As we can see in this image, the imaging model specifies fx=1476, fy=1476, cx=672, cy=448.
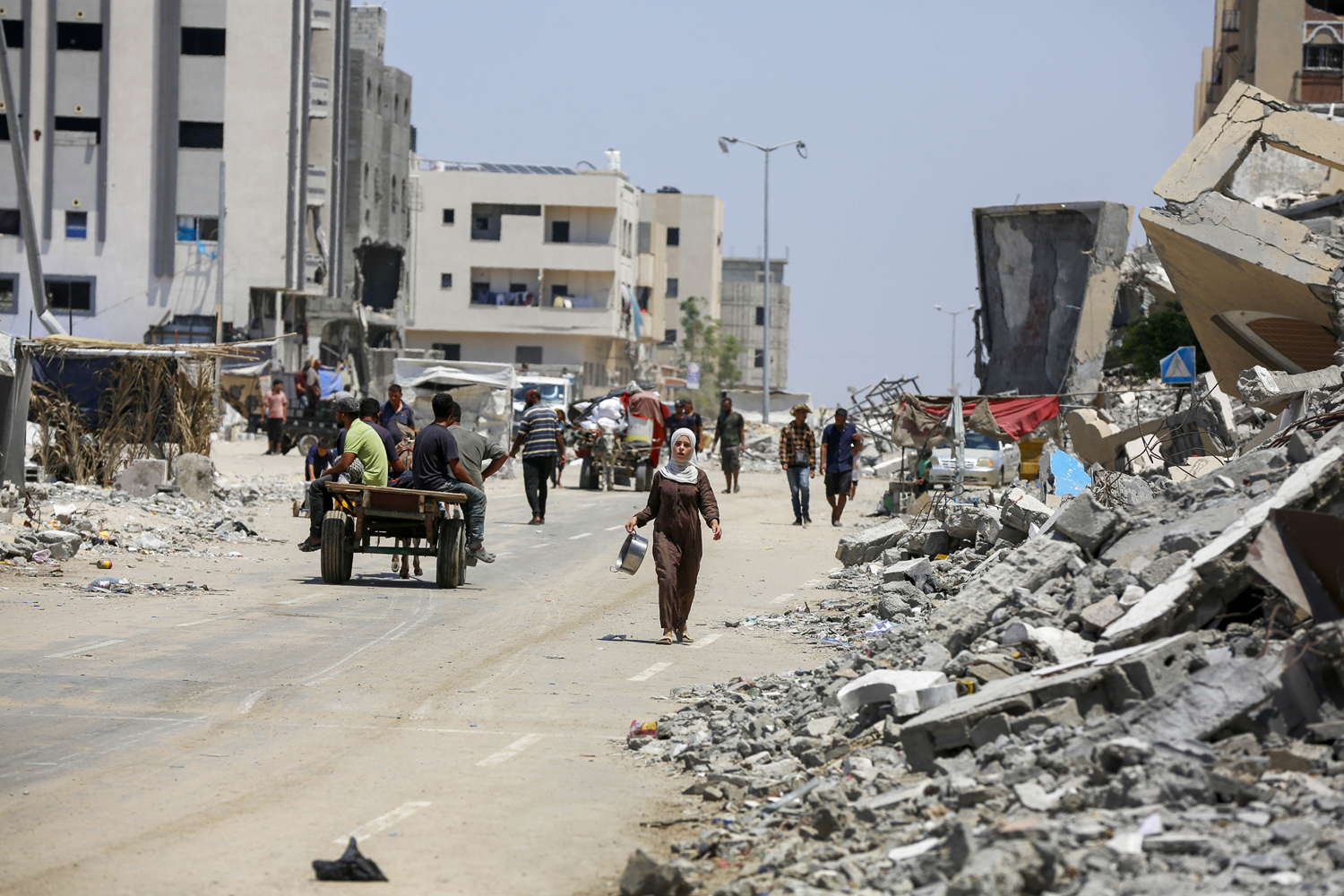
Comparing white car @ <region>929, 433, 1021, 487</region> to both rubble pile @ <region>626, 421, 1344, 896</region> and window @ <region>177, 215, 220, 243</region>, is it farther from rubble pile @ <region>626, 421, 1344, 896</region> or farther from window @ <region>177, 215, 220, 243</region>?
window @ <region>177, 215, 220, 243</region>

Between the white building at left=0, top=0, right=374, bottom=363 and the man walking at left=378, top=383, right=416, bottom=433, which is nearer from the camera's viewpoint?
the man walking at left=378, top=383, right=416, bottom=433

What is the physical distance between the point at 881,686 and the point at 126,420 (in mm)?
18724

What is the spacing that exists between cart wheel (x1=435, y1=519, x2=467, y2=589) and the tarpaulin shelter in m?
12.3

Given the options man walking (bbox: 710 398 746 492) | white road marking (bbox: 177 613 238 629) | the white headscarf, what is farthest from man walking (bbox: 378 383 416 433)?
man walking (bbox: 710 398 746 492)

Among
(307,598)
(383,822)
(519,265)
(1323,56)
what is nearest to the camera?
(383,822)

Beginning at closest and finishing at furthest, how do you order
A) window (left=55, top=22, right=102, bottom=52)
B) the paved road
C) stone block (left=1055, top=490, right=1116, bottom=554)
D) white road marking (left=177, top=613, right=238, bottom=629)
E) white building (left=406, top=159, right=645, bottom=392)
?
1. the paved road
2. stone block (left=1055, top=490, right=1116, bottom=554)
3. white road marking (left=177, top=613, right=238, bottom=629)
4. window (left=55, top=22, right=102, bottom=52)
5. white building (left=406, top=159, right=645, bottom=392)

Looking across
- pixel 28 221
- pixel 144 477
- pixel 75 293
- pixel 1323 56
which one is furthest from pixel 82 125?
pixel 1323 56

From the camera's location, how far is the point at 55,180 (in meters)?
50.3

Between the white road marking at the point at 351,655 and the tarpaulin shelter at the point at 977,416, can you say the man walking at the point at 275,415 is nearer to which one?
the tarpaulin shelter at the point at 977,416

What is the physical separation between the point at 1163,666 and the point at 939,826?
1538 millimetres

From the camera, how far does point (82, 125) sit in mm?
50188

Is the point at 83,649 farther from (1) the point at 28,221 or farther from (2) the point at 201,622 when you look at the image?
(1) the point at 28,221

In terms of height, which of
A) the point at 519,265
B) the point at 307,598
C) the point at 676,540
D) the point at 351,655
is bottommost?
the point at 307,598

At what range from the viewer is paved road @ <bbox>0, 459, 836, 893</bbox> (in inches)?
→ 221
